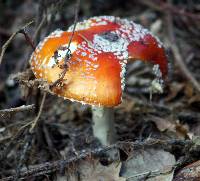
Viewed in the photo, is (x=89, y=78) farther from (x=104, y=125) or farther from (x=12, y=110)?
(x=104, y=125)

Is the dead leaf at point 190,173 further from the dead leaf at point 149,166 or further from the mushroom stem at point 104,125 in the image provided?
the mushroom stem at point 104,125

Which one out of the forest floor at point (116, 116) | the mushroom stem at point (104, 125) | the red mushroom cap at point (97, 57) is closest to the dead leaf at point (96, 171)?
the forest floor at point (116, 116)

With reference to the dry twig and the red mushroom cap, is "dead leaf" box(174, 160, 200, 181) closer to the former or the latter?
the red mushroom cap

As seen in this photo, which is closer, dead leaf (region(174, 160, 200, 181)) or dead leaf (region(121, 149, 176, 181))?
dead leaf (region(174, 160, 200, 181))

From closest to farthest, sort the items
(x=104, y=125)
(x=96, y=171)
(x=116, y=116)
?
(x=96, y=171) → (x=104, y=125) → (x=116, y=116)

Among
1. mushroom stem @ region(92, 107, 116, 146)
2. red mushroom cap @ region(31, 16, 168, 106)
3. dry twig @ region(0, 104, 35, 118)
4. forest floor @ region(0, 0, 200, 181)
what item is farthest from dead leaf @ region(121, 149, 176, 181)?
dry twig @ region(0, 104, 35, 118)

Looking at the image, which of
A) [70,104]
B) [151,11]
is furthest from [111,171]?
[151,11]

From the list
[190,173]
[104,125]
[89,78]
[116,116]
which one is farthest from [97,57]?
[116,116]
